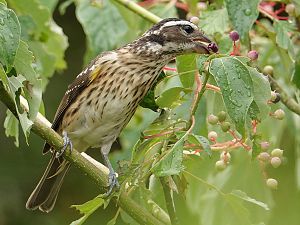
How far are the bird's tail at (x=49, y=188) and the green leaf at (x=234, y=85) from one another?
1.58m

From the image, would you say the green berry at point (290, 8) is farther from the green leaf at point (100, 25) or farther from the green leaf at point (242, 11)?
the green leaf at point (100, 25)

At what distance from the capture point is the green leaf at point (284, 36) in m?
3.60

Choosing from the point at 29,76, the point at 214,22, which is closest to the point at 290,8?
the point at 214,22

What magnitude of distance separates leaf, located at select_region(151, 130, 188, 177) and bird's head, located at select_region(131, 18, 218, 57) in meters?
0.66

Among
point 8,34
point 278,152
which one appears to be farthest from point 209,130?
point 8,34

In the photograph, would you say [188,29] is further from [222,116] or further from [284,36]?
[222,116]

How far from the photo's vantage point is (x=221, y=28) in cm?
370

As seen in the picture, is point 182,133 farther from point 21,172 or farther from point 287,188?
point 21,172

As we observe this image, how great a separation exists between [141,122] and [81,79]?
2.67 feet

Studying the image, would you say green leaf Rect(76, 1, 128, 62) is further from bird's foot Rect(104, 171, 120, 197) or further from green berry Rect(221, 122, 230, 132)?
green berry Rect(221, 122, 230, 132)

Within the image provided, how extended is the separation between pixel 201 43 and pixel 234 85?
955 millimetres

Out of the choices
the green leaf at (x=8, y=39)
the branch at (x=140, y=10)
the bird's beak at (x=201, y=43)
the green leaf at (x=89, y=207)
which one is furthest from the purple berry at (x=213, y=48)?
the green leaf at (x=8, y=39)

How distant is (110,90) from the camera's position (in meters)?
4.11

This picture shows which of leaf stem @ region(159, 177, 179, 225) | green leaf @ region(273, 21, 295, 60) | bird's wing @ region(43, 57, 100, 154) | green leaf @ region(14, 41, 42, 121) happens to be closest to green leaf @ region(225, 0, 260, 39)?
green leaf @ region(273, 21, 295, 60)
